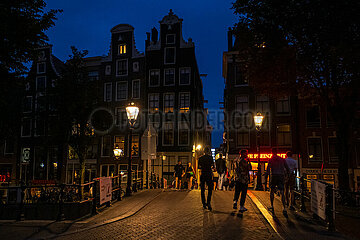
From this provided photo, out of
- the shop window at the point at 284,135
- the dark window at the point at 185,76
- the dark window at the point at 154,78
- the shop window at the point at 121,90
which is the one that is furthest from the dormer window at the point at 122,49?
the shop window at the point at 284,135

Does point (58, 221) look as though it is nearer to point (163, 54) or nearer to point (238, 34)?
point (238, 34)

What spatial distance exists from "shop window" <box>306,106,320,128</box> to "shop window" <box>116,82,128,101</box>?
2134 cm

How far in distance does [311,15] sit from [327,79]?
3535 mm

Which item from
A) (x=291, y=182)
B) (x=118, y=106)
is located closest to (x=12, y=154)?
(x=118, y=106)

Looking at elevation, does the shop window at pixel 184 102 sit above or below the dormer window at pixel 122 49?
below

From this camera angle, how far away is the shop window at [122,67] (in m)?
35.3

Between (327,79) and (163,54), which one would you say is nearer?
(327,79)

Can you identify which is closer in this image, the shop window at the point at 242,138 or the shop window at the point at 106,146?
the shop window at the point at 242,138

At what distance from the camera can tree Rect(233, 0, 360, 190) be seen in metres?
10.7

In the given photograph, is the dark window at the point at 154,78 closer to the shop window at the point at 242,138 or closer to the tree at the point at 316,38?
the shop window at the point at 242,138

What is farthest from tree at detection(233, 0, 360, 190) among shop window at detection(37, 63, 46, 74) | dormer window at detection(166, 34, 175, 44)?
shop window at detection(37, 63, 46, 74)

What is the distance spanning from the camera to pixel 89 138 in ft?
77.9

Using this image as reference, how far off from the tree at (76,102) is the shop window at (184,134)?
476 inches

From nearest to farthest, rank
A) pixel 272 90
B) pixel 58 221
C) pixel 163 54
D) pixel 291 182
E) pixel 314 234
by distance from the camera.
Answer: pixel 314 234, pixel 58 221, pixel 291 182, pixel 272 90, pixel 163 54
